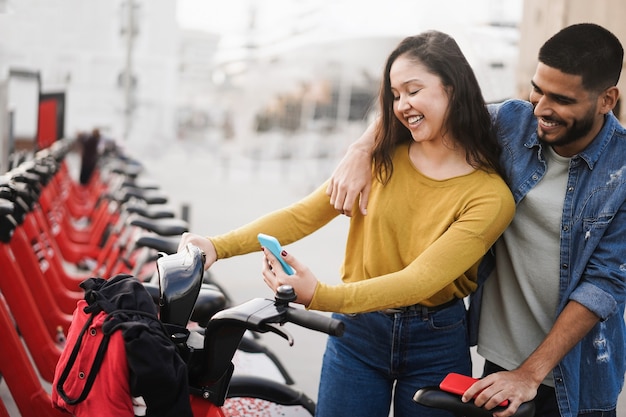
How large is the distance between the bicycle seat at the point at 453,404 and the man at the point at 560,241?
0.07 feet

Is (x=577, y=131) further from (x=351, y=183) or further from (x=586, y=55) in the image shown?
(x=351, y=183)

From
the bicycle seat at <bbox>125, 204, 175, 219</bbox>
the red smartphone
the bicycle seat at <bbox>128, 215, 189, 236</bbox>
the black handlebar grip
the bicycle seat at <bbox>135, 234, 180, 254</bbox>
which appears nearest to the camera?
the black handlebar grip

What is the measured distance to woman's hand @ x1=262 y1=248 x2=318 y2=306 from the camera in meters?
1.80

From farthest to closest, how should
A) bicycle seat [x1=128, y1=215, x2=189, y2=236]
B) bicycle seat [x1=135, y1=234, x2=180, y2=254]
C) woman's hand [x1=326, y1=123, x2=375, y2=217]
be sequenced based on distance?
bicycle seat [x1=128, y1=215, x2=189, y2=236]
bicycle seat [x1=135, y1=234, x2=180, y2=254]
woman's hand [x1=326, y1=123, x2=375, y2=217]

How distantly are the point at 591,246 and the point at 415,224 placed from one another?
0.46m

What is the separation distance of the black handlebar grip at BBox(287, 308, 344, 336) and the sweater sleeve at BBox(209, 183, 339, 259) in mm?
628

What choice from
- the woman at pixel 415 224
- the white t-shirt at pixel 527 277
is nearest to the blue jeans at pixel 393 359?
the woman at pixel 415 224

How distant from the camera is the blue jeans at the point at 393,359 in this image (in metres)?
2.22

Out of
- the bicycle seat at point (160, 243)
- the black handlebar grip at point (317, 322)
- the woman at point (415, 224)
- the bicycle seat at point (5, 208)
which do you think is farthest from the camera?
the bicycle seat at point (160, 243)

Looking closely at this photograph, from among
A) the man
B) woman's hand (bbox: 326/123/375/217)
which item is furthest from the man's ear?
woman's hand (bbox: 326/123/375/217)

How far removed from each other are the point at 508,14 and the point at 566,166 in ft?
32.0

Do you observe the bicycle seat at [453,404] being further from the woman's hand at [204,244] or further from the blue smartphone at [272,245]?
the woman's hand at [204,244]

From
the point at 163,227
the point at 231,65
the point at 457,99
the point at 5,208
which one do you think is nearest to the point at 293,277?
the point at 457,99

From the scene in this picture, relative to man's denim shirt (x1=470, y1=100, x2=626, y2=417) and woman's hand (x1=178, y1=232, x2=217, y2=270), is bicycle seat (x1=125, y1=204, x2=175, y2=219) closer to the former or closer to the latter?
woman's hand (x1=178, y1=232, x2=217, y2=270)
